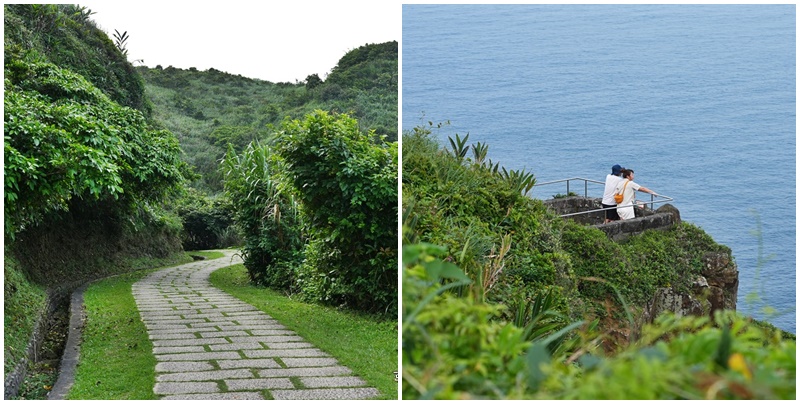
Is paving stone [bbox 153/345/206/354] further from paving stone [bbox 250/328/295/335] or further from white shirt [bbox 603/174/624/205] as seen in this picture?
white shirt [bbox 603/174/624/205]

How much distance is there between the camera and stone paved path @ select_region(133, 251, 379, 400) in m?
4.02

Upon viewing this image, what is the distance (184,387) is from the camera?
13.1 feet

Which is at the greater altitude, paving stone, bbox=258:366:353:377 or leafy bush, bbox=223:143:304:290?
leafy bush, bbox=223:143:304:290

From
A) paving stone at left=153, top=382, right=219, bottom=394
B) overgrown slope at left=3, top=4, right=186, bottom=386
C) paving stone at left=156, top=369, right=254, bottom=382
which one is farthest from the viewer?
overgrown slope at left=3, top=4, right=186, bottom=386

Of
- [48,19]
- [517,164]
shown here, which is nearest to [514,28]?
[517,164]

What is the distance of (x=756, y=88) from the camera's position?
27.6 meters

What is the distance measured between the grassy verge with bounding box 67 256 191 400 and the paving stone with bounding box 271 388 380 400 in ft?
2.09

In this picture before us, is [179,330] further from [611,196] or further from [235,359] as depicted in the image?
[611,196]

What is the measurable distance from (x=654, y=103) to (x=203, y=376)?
26.4 m

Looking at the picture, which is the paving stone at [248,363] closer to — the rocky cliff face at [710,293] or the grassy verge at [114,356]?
the grassy verge at [114,356]

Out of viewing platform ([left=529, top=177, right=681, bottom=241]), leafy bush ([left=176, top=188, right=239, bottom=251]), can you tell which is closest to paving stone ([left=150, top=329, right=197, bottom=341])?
viewing platform ([left=529, top=177, right=681, bottom=241])

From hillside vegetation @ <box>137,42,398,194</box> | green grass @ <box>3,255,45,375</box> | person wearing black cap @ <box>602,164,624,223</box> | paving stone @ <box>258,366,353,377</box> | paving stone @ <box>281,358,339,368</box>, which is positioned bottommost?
paving stone @ <box>281,358,339,368</box>

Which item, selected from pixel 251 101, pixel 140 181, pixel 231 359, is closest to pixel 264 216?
pixel 140 181

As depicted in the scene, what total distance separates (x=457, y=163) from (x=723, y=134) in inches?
966
